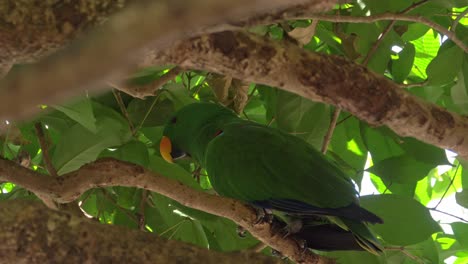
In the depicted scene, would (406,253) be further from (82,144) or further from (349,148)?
(82,144)

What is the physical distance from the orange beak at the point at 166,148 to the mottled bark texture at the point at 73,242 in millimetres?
417

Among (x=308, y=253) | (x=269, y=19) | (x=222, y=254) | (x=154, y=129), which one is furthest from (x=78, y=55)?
(x=154, y=129)

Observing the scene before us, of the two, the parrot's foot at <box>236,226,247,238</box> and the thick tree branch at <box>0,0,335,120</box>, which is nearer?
the thick tree branch at <box>0,0,335,120</box>

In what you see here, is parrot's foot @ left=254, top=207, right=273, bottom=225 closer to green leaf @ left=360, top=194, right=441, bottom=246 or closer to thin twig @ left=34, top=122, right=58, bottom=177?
green leaf @ left=360, top=194, right=441, bottom=246

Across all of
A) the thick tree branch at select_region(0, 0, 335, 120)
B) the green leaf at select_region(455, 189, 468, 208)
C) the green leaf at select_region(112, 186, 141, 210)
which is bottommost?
the green leaf at select_region(112, 186, 141, 210)

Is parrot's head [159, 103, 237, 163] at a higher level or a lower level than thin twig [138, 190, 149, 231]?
higher

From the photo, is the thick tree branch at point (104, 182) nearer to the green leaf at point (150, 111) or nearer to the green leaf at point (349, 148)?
the green leaf at point (150, 111)

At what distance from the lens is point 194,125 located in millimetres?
1360

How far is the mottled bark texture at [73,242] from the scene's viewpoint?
2.39 ft

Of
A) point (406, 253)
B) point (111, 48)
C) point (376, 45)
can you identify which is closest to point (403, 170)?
point (406, 253)

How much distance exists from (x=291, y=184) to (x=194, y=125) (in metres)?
0.36

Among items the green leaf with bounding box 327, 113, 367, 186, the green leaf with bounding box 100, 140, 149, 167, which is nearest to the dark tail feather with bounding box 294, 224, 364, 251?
the green leaf with bounding box 327, 113, 367, 186

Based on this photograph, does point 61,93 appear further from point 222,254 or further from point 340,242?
point 340,242

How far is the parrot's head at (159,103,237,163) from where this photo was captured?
1311mm
